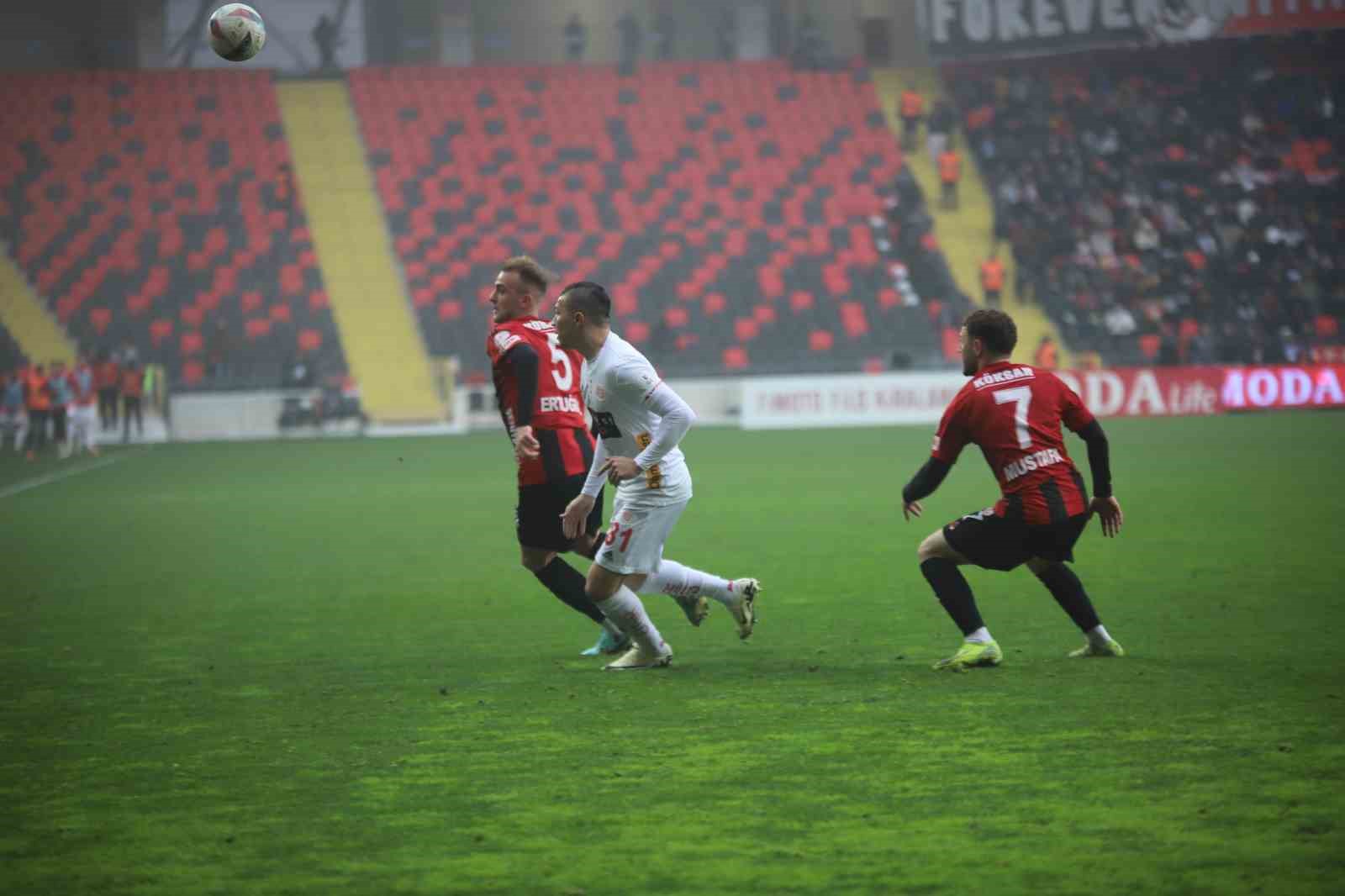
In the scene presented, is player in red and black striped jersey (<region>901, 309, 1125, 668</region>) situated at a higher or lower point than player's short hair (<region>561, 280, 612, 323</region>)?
lower

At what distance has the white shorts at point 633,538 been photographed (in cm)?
810

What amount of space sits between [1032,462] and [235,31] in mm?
7394

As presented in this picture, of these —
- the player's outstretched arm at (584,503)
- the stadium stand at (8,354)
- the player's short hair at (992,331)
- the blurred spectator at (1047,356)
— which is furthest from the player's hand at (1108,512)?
the stadium stand at (8,354)

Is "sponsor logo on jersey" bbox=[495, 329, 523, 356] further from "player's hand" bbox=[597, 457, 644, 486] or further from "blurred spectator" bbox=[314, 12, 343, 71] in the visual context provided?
"blurred spectator" bbox=[314, 12, 343, 71]

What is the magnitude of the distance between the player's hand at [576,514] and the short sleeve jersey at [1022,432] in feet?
5.51

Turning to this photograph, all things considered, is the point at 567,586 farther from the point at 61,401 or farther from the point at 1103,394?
the point at 1103,394

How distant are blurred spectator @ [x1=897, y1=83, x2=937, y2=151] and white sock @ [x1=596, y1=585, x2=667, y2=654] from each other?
1523 inches

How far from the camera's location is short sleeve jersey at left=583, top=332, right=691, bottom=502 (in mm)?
8023

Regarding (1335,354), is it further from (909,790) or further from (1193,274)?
(909,790)

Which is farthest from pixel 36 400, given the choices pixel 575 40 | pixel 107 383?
pixel 575 40

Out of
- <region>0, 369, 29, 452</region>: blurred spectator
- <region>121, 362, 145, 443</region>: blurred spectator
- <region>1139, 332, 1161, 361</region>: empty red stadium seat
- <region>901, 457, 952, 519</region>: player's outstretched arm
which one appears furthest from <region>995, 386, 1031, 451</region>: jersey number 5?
<region>1139, 332, 1161, 361</region>: empty red stadium seat

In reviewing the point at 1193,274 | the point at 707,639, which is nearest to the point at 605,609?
the point at 707,639

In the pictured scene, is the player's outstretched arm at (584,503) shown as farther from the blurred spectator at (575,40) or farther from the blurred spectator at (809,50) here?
the blurred spectator at (809,50)

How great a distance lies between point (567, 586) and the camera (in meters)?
8.95
